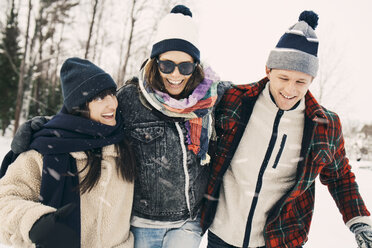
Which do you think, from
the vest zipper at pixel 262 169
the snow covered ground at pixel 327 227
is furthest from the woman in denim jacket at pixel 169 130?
the snow covered ground at pixel 327 227

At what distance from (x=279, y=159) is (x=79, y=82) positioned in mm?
1528

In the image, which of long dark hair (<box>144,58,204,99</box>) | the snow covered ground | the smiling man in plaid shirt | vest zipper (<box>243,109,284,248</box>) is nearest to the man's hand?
the smiling man in plaid shirt

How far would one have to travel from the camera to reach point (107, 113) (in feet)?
5.59

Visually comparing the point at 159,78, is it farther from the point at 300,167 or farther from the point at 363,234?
the point at 363,234

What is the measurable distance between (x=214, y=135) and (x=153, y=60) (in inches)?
30.9

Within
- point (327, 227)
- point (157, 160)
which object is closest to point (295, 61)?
point (157, 160)

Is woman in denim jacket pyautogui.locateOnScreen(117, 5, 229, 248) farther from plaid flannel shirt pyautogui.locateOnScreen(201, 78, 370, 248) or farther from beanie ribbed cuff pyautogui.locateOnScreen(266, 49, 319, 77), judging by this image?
beanie ribbed cuff pyautogui.locateOnScreen(266, 49, 319, 77)

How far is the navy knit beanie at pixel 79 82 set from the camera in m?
1.63

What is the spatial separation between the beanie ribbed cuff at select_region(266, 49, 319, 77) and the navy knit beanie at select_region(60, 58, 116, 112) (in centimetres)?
122

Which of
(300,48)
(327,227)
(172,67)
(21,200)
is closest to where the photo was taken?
(21,200)

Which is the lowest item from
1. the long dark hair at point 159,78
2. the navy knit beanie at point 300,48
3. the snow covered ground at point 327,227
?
the snow covered ground at point 327,227

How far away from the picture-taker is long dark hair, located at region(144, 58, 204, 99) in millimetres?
1924

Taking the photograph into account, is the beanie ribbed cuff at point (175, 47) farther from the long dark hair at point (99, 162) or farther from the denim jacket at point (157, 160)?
the long dark hair at point (99, 162)

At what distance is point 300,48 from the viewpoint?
1.73 metres
